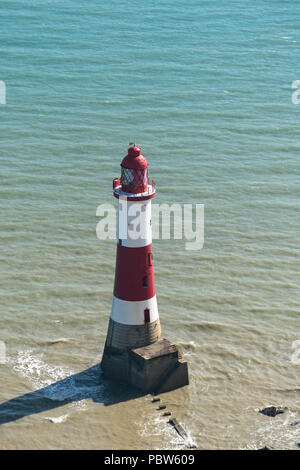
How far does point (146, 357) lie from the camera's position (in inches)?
1214

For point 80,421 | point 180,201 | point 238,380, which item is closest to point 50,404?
point 80,421

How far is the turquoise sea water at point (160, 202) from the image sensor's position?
101ft

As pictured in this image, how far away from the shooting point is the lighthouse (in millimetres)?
29391

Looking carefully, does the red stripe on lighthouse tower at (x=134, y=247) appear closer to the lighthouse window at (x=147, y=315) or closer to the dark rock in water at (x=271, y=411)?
the lighthouse window at (x=147, y=315)

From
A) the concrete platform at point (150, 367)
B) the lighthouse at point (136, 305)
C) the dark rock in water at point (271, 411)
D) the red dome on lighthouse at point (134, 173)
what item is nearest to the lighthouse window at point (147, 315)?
the lighthouse at point (136, 305)

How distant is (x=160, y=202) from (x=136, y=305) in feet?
56.6

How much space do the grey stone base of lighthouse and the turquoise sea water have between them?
0.76 meters

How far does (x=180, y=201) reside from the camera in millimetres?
47719

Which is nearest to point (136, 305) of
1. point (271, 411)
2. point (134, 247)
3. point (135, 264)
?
point (135, 264)

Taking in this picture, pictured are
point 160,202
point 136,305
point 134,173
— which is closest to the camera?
point 134,173

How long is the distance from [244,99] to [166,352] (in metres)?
36.9

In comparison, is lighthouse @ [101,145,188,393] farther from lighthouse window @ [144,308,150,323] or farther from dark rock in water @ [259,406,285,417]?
dark rock in water @ [259,406,285,417]

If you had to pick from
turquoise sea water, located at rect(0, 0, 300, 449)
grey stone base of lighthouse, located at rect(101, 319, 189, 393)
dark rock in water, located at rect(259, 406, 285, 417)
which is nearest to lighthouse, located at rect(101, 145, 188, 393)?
grey stone base of lighthouse, located at rect(101, 319, 189, 393)

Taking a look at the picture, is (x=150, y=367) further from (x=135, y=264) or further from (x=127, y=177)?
(x=127, y=177)
